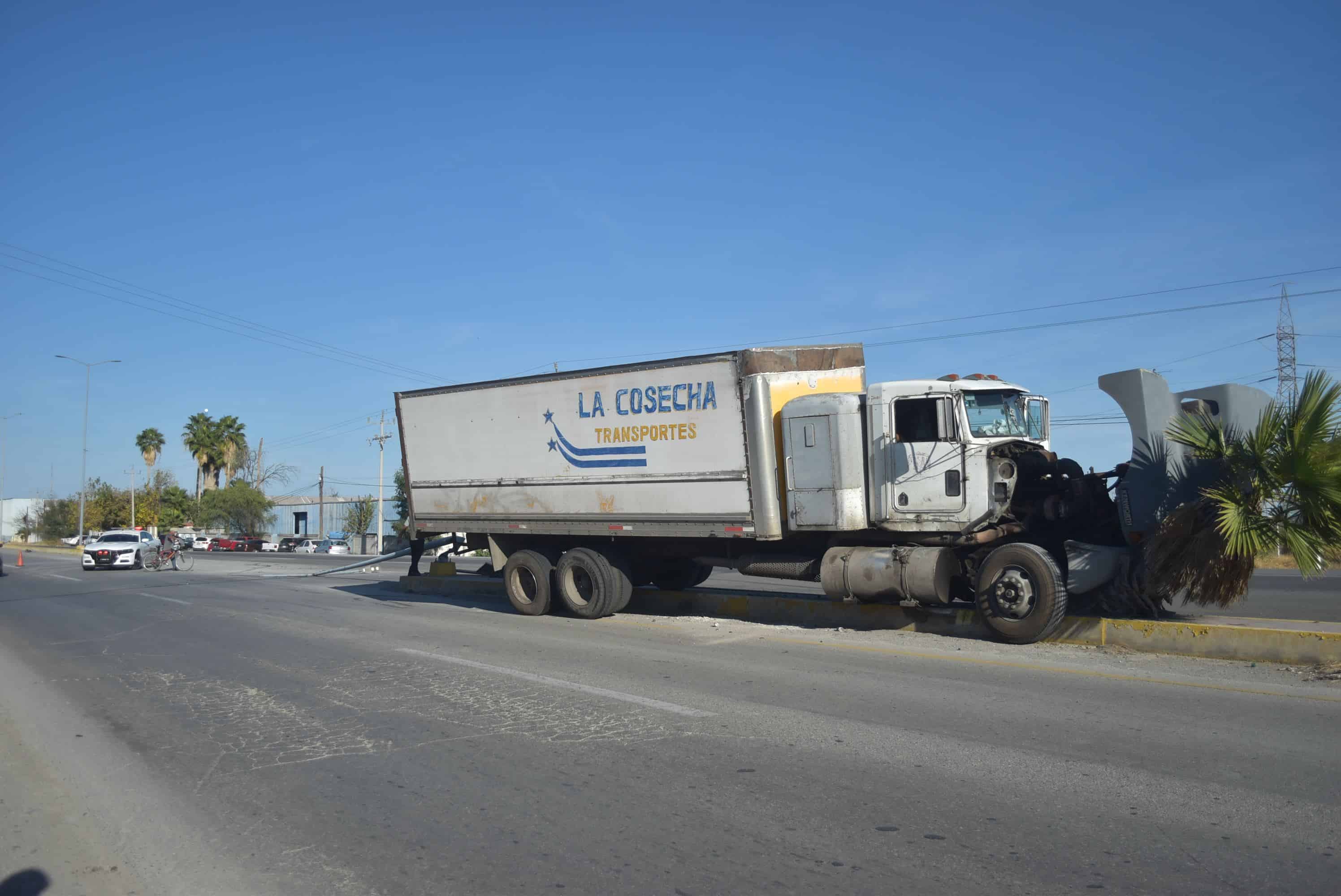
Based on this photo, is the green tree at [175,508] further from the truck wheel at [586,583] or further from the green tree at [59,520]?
the truck wheel at [586,583]

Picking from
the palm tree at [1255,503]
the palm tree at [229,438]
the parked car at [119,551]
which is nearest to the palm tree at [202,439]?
the palm tree at [229,438]

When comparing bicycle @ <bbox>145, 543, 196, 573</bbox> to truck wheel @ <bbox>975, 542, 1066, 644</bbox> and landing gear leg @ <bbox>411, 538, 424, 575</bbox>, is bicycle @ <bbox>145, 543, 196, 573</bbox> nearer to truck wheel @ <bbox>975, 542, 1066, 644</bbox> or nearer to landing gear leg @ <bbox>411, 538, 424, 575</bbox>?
landing gear leg @ <bbox>411, 538, 424, 575</bbox>

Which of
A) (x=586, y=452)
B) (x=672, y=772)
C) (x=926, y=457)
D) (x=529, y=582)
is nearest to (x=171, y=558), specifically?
(x=529, y=582)

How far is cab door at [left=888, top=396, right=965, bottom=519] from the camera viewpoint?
426 inches

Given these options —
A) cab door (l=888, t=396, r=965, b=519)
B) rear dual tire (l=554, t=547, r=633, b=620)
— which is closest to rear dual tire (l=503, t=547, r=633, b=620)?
rear dual tire (l=554, t=547, r=633, b=620)

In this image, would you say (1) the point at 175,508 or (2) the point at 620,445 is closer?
(2) the point at 620,445

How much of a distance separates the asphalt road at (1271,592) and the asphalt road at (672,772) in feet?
14.5

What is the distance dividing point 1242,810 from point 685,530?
8179 mm

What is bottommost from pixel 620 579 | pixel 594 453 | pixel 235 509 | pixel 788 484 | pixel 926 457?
pixel 620 579

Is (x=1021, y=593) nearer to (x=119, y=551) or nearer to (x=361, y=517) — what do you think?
(x=119, y=551)

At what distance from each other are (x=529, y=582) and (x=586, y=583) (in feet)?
3.95

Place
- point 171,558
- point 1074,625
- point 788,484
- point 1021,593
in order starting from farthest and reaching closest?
point 171,558 < point 788,484 < point 1074,625 < point 1021,593

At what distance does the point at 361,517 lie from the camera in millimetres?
75625

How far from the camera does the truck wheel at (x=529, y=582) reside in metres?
14.3
